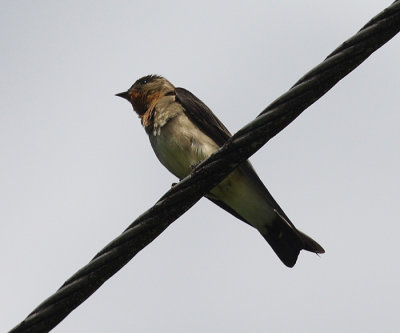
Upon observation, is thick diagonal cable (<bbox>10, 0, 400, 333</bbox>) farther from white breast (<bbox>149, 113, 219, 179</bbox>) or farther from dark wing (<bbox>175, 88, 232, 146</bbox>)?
dark wing (<bbox>175, 88, 232, 146</bbox>)

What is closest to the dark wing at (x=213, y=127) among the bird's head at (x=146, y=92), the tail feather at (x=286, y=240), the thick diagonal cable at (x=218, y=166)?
the tail feather at (x=286, y=240)

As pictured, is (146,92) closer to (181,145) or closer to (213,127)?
(213,127)

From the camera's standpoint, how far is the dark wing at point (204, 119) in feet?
25.0

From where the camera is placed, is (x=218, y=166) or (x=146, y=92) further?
(x=146, y=92)

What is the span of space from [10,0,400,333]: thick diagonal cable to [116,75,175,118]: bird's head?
392cm

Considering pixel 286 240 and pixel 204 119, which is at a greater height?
pixel 204 119

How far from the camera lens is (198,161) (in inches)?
290

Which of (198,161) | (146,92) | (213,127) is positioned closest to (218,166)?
(198,161)

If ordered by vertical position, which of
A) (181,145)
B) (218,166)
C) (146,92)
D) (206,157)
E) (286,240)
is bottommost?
(218,166)

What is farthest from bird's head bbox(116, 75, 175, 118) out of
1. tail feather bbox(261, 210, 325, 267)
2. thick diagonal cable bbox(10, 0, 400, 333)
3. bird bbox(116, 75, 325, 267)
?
thick diagonal cable bbox(10, 0, 400, 333)

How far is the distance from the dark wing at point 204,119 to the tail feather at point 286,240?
836 mm

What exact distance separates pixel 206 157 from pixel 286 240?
956 millimetres

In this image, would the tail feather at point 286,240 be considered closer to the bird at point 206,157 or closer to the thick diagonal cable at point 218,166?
the bird at point 206,157

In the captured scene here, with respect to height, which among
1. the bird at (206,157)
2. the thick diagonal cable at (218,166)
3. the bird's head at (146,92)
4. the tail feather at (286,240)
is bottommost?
the thick diagonal cable at (218,166)
